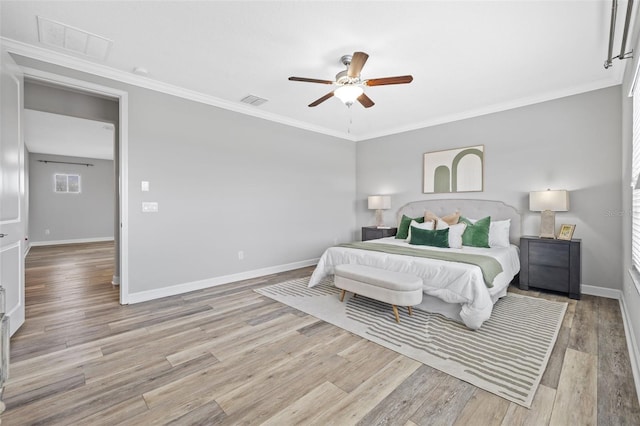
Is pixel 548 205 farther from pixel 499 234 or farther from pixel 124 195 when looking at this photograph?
pixel 124 195

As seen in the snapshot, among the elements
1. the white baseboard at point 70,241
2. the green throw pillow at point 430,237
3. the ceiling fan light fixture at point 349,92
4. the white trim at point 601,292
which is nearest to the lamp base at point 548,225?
the white trim at point 601,292

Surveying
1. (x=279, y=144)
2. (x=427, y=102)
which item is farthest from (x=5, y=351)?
(x=427, y=102)

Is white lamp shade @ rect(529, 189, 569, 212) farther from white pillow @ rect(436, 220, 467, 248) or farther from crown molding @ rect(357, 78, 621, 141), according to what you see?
crown molding @ rect(357, 78, 621, 141)

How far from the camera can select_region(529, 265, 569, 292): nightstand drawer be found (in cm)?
360

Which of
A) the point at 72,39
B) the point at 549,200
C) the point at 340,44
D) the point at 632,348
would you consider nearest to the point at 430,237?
the point at 549,200

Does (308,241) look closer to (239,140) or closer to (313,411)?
(239,140)

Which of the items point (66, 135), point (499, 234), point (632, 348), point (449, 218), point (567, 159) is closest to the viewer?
point (632, 348)

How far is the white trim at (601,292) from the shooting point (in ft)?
11.6

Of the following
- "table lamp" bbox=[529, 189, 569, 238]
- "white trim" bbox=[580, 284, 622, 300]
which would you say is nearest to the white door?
"table lamp" bbox=[529, 189, 569, 238]

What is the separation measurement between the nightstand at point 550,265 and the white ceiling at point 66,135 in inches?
289

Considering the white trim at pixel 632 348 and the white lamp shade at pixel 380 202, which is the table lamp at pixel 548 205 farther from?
the white lamp shade at pixel 380 202

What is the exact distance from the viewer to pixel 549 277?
3701 mm

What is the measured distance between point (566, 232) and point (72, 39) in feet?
19.6

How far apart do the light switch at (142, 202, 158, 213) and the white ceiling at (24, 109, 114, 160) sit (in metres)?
2.69
